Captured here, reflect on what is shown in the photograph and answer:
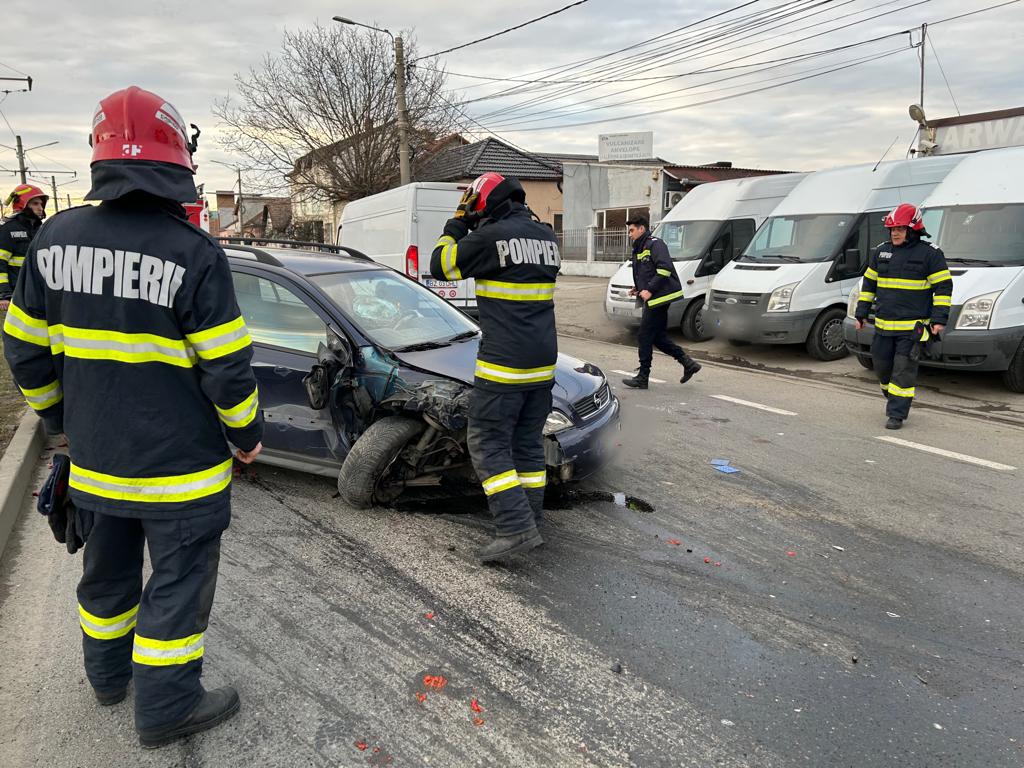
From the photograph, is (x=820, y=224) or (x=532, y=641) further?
(x=820, y=224)

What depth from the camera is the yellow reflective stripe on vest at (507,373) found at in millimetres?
3668

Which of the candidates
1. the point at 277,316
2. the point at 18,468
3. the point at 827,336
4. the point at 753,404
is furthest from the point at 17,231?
the point at 827,336

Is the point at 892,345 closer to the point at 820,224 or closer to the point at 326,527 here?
the point at 820,224

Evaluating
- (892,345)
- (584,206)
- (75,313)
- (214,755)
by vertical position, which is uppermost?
(584,206)

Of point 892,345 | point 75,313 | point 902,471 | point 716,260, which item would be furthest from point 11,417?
point 716,260

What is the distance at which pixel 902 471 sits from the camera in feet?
17.5

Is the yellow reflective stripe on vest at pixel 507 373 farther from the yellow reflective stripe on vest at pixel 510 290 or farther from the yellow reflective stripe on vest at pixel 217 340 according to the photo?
the yellow reflective stripe on vest at pixel 217 340

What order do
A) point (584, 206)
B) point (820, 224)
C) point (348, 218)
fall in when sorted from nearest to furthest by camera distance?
point (820, 224), point (348, 218), point (584, 206)

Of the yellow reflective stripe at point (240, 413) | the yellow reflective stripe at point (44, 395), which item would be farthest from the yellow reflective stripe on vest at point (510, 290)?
the yellow reflective stripe at point (44, 395)

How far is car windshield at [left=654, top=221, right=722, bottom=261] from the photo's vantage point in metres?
12.0

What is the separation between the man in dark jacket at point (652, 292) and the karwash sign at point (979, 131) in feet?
29.5

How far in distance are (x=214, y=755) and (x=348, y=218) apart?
1431cm

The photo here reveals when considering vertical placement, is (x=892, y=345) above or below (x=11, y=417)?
above

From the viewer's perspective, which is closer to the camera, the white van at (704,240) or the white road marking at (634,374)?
the white road marking at (634,374)
